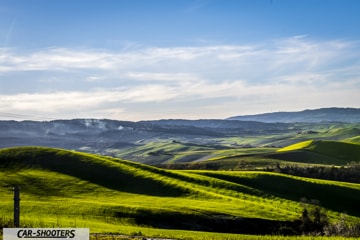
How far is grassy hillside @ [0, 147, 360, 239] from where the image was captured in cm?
6087

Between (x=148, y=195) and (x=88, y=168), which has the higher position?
(x=88, y=168)

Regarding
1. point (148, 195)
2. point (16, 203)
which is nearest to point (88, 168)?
point (148, 195)

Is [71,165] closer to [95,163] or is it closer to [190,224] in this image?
[95,163]

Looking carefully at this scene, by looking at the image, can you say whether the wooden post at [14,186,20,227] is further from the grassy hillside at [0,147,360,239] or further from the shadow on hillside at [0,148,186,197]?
the shadow on hillside at [0,148,186,197]

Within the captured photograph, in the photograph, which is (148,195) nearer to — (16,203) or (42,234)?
(42,234)

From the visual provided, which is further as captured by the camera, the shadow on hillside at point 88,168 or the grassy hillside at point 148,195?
the shadow on hillside at point 88,168

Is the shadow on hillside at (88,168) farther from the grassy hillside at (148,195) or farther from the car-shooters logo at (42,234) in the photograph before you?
the car-shooters logo at (42,234)

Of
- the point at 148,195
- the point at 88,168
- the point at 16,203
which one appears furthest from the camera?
the point at 88,168

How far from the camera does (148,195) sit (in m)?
85.6

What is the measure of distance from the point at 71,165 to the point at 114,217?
1916 inches

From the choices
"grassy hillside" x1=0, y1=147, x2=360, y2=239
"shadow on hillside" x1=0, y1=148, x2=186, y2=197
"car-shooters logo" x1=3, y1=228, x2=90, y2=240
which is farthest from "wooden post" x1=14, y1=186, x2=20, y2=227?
"shadow on hillside" x1=0, y1=148, x2=186, y2=197

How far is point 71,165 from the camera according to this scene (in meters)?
105

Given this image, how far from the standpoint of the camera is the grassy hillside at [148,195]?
60869 mm

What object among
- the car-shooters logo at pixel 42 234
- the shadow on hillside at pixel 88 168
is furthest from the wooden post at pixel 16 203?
the shadow on hillside at pixel 88 168
